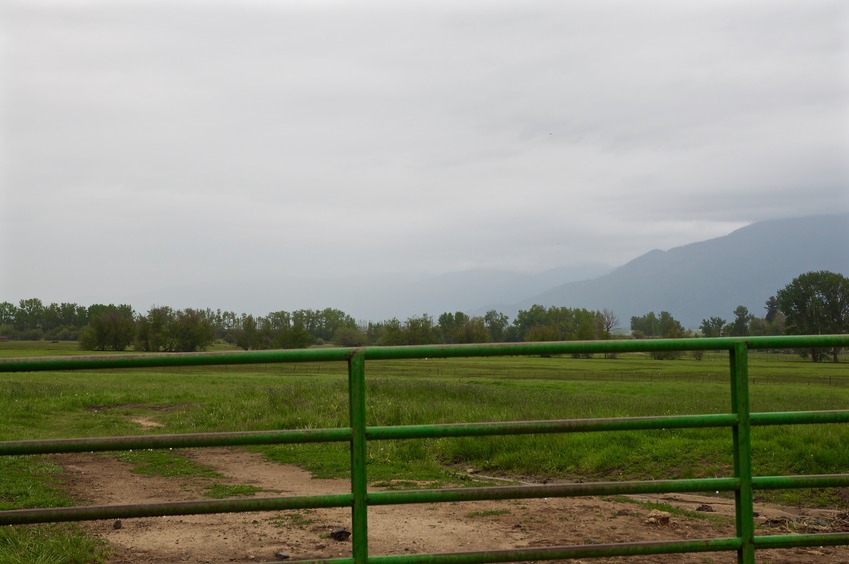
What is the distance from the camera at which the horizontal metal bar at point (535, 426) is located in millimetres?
4609

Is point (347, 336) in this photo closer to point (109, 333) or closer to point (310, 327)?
point (310, 327)

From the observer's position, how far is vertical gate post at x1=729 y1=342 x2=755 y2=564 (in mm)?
4867

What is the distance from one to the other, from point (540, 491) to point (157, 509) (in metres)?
2.17

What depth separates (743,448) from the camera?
4906 mm

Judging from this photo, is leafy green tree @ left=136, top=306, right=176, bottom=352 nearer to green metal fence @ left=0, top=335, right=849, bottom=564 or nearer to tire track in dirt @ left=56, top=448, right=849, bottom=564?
tire track in dirt @ left=56, top=448, right=849, bottom=564

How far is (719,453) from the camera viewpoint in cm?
1339

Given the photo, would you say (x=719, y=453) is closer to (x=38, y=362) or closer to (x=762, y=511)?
(x=762, y=511)

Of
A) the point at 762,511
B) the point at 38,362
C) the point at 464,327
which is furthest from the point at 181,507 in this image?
the point at 464,327

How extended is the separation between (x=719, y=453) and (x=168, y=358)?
36.3 ft

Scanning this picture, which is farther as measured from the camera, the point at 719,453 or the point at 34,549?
the point at 719,453

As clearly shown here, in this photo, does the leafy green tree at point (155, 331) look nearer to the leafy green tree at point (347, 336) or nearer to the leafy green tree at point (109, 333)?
the leafy green tree at point (109, 333)

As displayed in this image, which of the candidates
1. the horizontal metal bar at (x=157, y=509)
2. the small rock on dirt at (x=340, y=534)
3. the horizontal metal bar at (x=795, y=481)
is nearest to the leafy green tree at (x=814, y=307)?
the small rock on dirt at (x=340, y=534)

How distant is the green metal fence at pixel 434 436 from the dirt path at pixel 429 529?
2.37 metres

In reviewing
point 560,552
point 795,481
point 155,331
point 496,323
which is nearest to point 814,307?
point 496,323
